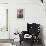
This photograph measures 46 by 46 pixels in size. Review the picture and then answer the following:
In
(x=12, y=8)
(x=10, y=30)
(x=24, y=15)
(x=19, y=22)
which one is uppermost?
(x=12, y=8)

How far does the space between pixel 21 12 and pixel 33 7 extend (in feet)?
0.96

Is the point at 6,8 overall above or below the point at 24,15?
above

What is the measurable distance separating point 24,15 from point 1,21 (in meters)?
0.54

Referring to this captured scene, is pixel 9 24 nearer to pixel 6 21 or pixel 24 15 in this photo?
pixel 6 21

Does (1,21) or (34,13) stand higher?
(34,13)

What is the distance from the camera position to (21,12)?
8.15ft

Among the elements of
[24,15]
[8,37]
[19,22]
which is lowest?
[8,37]

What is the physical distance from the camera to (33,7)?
8.00ft

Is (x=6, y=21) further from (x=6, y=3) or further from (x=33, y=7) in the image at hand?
(x=33, y=7)

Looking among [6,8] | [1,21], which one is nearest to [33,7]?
[6,8]

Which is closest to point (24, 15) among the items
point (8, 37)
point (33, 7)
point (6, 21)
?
point (33, 7)

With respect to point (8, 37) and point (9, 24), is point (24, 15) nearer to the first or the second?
point (9, 24)

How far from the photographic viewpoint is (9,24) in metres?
2.49

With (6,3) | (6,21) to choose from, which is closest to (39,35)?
(6,21)
